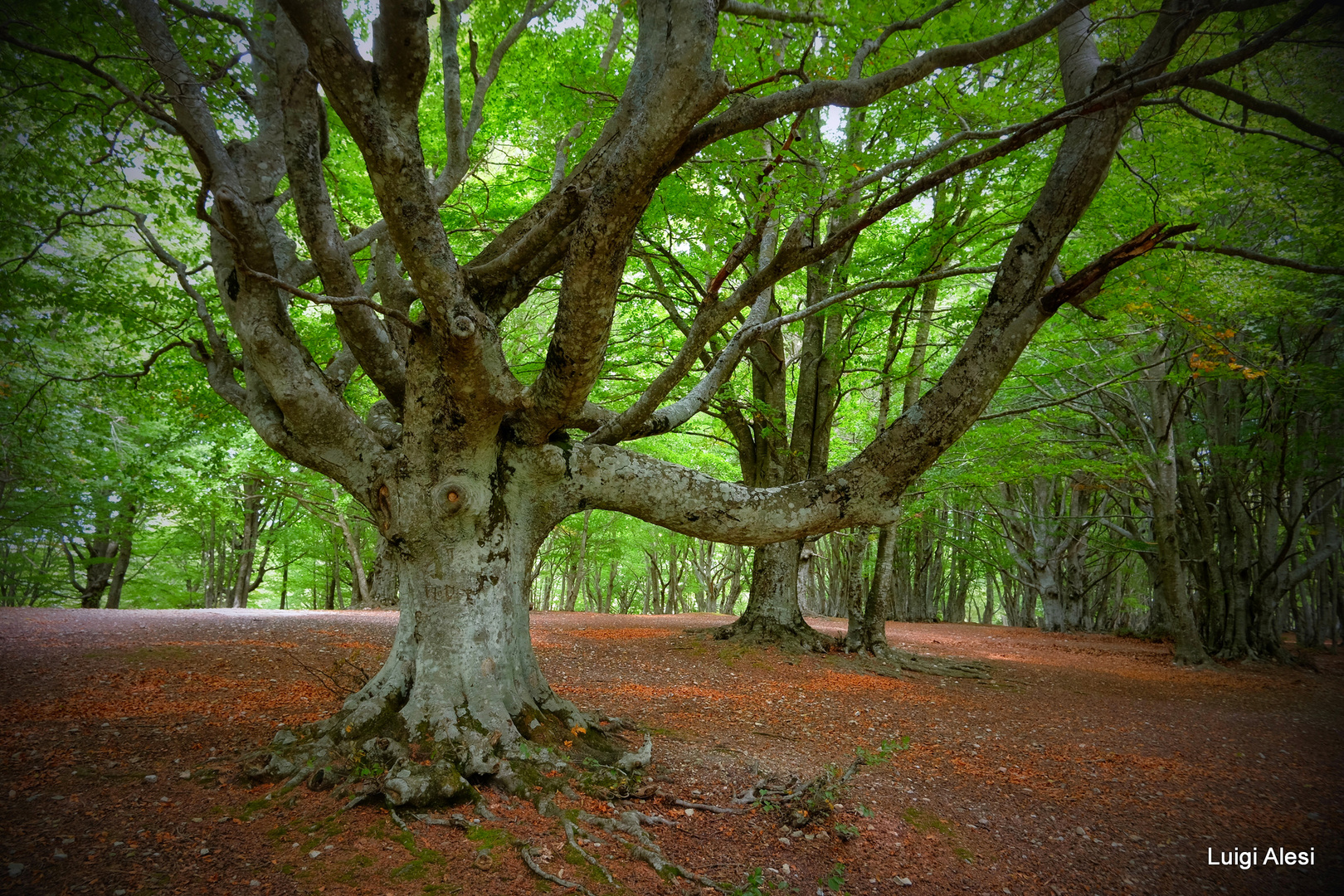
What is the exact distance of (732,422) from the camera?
1078cm

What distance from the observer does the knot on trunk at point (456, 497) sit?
3705 millimetres

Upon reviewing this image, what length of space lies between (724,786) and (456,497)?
259cm

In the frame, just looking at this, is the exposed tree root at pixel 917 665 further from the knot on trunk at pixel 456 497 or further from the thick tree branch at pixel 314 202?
the thick tree branch at pixel 314 202

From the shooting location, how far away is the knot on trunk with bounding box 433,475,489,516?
3705 mm

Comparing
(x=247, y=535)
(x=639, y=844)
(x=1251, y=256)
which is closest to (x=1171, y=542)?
(x=1251, y=256)

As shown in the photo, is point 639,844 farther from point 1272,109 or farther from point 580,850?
point 1272,109

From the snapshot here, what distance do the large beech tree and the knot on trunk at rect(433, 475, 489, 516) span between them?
0.01 meters

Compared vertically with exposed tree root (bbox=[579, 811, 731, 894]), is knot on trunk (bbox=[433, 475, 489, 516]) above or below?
above

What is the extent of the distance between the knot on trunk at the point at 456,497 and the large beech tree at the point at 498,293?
0.01 m

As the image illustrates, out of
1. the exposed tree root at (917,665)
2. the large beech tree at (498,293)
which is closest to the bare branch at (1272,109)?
the large beech tree at (498,293)

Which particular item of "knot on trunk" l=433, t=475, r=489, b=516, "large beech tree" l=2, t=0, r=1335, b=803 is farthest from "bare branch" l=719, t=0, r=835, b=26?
"knot on trunk" l=433, t=475, r=489, b=516


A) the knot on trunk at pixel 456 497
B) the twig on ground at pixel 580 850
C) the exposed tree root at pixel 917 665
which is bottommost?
the exposed tree root at pixel 917 665

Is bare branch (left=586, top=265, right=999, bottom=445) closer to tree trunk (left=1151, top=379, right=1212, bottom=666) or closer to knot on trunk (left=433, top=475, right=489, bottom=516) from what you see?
knot on trunk (left=433, top=475, right=489, bottom=516)

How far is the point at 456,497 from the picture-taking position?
12.2 feet
